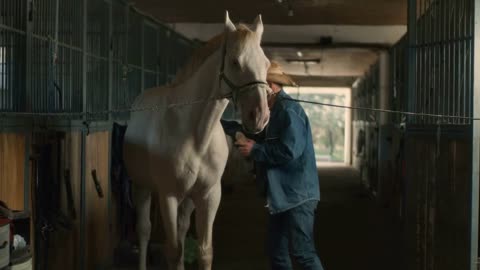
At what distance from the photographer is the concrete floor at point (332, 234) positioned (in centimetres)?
509

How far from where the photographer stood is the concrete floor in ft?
16.7

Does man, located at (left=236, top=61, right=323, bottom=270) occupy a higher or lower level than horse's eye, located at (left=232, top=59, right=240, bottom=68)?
lower

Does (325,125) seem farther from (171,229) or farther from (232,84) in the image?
(232,84)

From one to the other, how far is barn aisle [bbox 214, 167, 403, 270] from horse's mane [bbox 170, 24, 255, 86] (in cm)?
185

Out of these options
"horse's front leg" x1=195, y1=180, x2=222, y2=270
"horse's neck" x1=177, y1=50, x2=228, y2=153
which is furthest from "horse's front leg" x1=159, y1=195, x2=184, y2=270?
"horse's neck" x1=177, y1=50, x2=228, y2=153

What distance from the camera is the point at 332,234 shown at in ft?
20.6

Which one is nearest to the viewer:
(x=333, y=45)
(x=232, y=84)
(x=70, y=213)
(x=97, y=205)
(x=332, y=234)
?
(x=232, y=84)

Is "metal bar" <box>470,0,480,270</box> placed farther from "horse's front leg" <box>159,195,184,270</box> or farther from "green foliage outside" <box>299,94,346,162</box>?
"green foliage outside" <box>299,94,346,162</box>

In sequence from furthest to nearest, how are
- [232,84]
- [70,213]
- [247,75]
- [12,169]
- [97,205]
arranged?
[97,205] < [70,213] < [12,169] < [232,84] < [247,75]

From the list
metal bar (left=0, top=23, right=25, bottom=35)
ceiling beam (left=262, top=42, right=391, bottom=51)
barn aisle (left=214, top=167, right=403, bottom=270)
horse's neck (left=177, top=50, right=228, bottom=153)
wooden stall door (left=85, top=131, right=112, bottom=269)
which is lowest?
barn aisle (left=214, top=167, right=403, bottom=270)

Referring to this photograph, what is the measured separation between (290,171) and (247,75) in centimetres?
59

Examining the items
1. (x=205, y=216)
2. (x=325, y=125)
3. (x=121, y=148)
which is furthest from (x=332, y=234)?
(x=325, y=125)

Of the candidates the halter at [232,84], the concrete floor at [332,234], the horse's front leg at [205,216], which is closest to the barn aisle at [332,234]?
the concrete floor at [332,234]

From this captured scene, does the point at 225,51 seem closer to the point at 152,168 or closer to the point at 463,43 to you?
the point at 152,168
